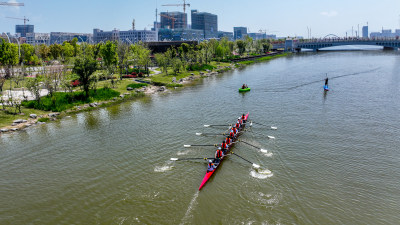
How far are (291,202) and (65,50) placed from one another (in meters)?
98.5

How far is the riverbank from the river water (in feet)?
8.43

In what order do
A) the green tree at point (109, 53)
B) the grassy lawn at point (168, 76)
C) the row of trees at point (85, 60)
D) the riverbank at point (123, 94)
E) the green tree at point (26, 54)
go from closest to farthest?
1. the riverbank at point (123, 94)
2. the row of trees at point (85, 60)
3. the green tree at point (109, 53)
4. the grassy lawn at point (168, 76)
5. the green tree at point (26, 54)

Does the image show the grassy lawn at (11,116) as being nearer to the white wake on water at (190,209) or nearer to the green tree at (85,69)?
the green tree at (85,69)

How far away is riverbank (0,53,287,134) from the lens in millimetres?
42719

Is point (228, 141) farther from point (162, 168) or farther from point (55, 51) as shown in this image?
point (55, 51)

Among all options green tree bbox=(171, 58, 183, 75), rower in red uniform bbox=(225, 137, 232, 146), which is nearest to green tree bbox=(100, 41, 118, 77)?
green tree bbox=(171, 58, 183, 75)

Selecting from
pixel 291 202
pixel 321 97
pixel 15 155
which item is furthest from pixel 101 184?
pixel 321 97

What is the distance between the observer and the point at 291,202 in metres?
23.1

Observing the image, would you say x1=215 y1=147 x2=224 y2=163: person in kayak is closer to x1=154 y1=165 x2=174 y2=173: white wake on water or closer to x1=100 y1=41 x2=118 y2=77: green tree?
x1=154 y1=165 x2=174 y2=173: white wake on water

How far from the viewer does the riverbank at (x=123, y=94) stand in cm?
4272

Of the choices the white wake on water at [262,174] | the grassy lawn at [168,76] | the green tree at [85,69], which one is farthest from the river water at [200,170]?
the grassy lawn at [168,76]

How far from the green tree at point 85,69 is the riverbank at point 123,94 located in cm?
458

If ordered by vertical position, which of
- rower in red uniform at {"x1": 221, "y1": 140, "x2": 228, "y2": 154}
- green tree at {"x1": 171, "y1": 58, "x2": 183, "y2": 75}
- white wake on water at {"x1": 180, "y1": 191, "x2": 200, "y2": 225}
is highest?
green tree at {"x1": 171, "y1": 58, "x2": 183, "y2": 75}

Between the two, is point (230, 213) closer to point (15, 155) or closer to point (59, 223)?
point (59, 223)
